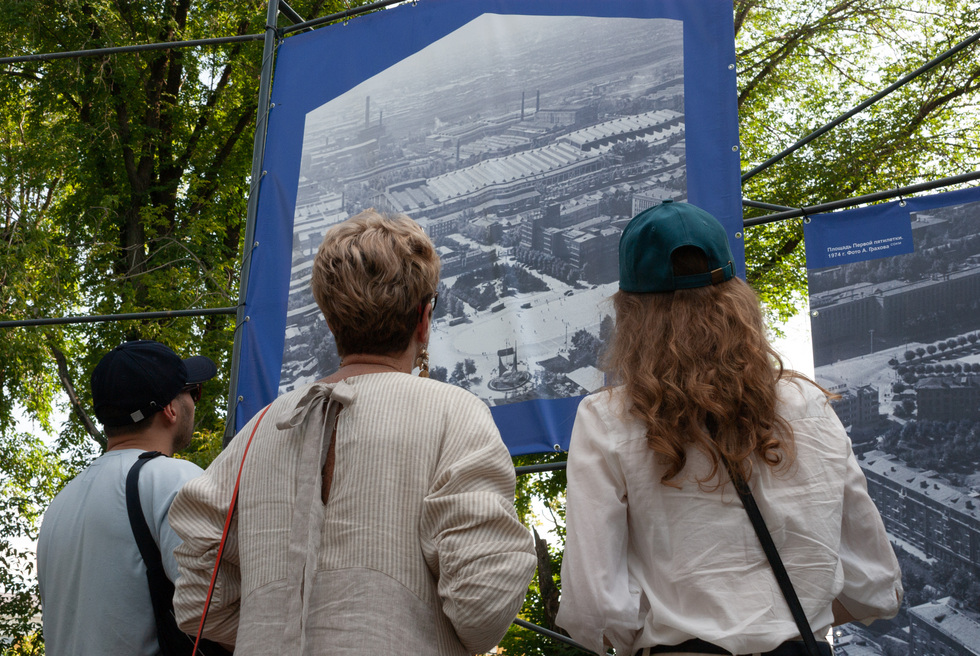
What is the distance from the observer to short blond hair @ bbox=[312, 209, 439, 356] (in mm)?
1571

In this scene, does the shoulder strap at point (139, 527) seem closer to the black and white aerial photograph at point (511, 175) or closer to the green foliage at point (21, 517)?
the black and white aerial photograph at point (511, 175)

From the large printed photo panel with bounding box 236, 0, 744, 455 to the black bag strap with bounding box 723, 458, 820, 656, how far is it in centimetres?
131

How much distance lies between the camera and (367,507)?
1.44 m

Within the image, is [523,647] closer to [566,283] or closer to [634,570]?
[566,283]

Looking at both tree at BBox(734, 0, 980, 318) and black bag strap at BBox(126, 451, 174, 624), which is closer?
black bag strap at BBox(126, 451, 174, 624)

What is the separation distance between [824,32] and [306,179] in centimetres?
888

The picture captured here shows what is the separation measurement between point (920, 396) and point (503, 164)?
63.1 inches

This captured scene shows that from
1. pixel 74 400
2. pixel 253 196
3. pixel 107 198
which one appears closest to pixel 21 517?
pixel 74 400

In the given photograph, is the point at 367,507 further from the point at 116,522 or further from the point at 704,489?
the point at 116,522

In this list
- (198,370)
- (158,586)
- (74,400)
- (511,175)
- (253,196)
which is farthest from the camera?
(74,400)

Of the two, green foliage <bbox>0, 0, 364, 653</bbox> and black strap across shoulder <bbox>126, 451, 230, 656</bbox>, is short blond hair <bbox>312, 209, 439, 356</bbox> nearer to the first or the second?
black strap across shoulder <bbox>126, 451, 230, 656</bbox>

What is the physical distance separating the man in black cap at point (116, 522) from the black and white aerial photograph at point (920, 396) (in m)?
2.12

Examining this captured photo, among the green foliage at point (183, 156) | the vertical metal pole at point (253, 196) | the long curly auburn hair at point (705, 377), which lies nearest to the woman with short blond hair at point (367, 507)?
the long curly auburn hair at point (705, 377)

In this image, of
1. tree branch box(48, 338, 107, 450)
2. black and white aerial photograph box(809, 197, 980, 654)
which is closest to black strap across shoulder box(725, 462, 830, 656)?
black and white aerial photograph box(809, 197, 980, 654)
